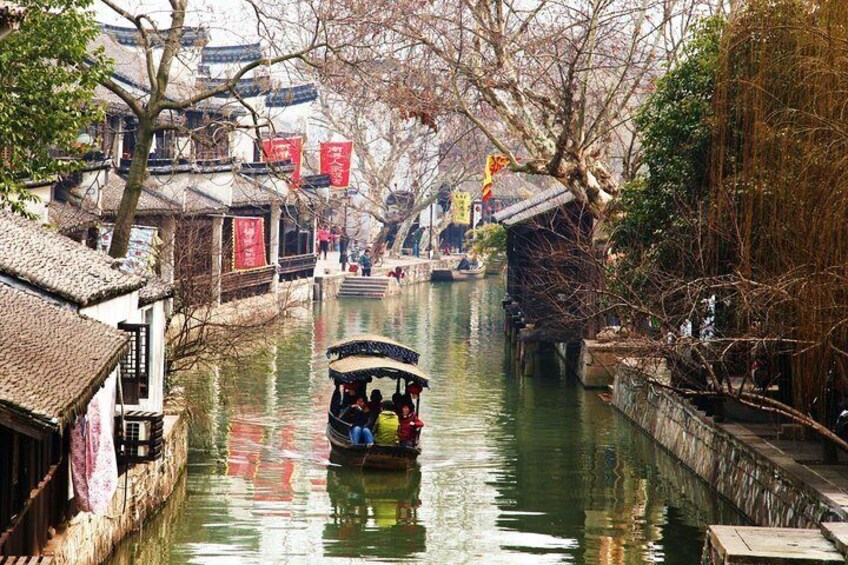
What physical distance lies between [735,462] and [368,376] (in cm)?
633

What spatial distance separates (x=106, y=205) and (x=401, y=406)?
14921 millimetres

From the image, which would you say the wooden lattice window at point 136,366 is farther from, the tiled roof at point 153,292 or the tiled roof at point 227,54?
the tiled roof at point 227,54

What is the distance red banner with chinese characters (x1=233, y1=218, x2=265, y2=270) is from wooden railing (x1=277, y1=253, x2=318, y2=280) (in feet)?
11.1

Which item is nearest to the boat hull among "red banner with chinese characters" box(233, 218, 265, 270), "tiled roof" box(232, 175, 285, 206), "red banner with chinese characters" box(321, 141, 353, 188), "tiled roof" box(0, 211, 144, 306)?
"tiled roof" box(0, 211, 144, 306)

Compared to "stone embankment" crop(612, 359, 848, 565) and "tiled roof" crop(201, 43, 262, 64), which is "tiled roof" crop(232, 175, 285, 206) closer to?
"tiled roof" crop(201, 43, 262, 64)

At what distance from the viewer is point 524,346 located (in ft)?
118

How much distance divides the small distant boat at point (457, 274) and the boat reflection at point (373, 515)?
163ft

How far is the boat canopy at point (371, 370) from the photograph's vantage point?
22781mm

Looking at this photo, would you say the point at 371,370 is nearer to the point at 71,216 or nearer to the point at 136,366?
the point at 136,366

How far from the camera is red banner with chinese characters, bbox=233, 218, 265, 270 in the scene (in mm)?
45156

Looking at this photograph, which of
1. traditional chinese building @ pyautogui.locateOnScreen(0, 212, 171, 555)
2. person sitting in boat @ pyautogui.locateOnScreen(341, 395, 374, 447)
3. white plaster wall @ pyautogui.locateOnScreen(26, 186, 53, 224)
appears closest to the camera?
traditional chinese building @ pyautogui.locateOnScreen(0, 212, 171, 555)

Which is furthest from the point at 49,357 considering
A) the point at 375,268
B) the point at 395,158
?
the point at 375,268

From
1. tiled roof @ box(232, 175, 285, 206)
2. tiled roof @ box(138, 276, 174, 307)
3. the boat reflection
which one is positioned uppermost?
tiled roof @ box(232, 175, 285, 206)

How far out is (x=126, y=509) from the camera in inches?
642
